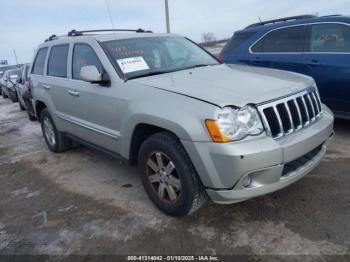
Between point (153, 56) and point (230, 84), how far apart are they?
1184 mm

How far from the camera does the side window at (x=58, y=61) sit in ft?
14.8

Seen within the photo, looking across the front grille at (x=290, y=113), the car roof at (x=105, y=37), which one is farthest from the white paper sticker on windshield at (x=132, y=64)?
the front grille at (x=290, y=113)

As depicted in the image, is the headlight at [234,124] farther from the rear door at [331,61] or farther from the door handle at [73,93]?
the rear door at [331,61]

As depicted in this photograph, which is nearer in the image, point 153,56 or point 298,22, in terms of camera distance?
point 153,56

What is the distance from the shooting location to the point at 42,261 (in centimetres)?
270

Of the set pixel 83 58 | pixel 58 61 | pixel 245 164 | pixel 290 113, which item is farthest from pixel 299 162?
pixel 58 61

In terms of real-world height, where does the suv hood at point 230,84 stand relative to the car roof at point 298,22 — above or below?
below

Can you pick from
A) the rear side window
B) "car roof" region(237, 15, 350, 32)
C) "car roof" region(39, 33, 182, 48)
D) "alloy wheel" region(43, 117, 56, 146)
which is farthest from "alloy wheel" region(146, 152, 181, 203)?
the rear side window

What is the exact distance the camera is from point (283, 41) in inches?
211

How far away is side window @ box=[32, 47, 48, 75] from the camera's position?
5.26 metres

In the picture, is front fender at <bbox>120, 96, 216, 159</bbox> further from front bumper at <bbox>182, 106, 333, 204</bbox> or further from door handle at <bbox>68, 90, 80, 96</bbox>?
door handle at <bbox>68, 90, 80, 96</bbox>

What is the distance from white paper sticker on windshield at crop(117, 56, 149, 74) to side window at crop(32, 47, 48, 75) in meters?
2.27

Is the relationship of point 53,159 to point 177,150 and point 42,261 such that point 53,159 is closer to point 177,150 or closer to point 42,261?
point 42,261

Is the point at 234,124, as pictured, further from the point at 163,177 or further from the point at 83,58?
the point at 83,58
